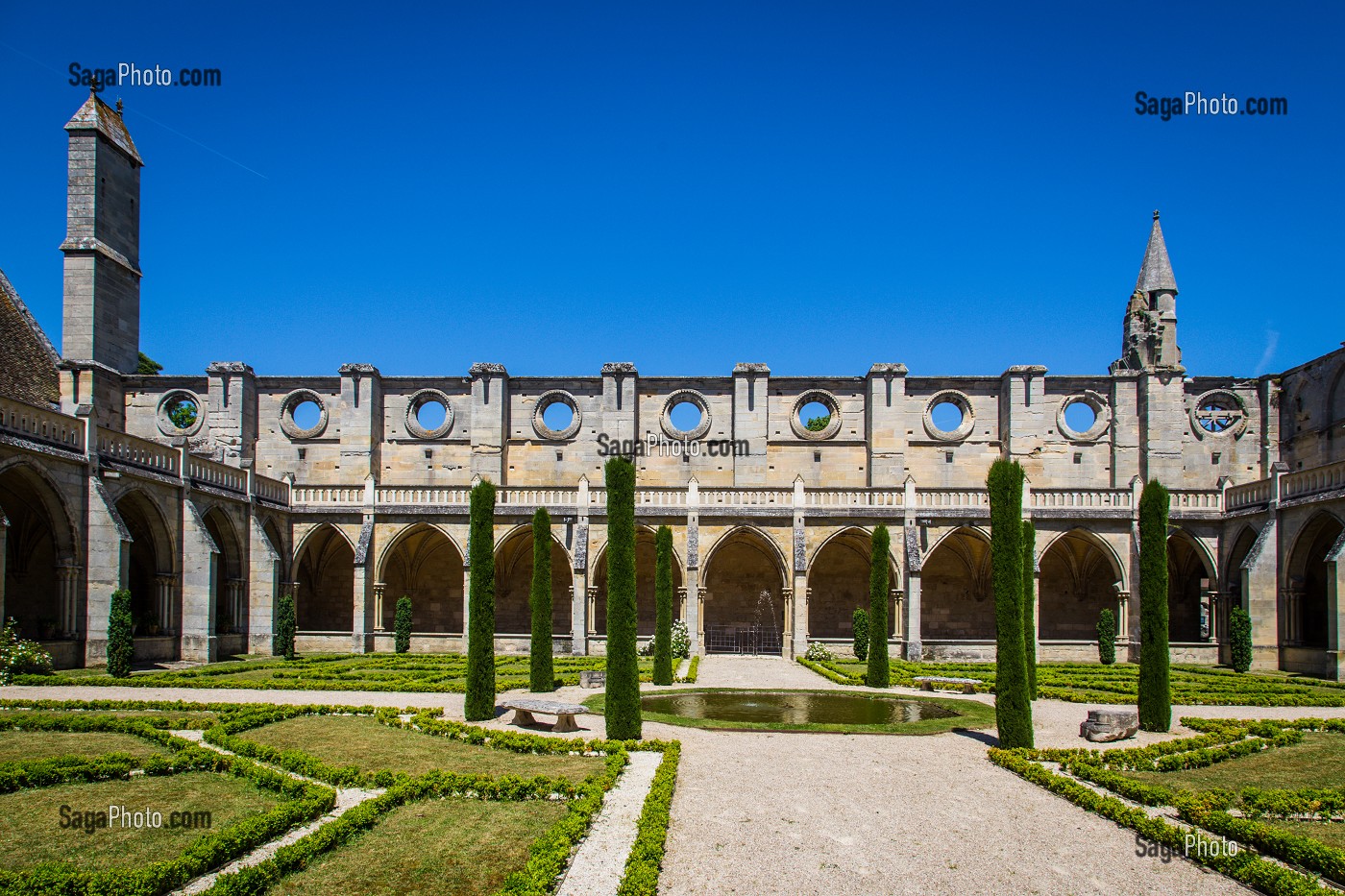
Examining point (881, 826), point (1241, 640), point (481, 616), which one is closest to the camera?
point (881, 826)

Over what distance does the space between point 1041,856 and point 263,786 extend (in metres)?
8.62

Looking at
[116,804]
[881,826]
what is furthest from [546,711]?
[881,826]

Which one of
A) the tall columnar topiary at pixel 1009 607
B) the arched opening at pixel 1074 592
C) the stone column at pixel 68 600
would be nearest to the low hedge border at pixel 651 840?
the tall columnar topiary at pixel 1009 607

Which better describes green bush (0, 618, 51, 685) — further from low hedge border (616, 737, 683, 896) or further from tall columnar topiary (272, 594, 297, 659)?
low hedge border (616, 737, 683, 896)

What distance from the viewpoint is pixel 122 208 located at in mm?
34281

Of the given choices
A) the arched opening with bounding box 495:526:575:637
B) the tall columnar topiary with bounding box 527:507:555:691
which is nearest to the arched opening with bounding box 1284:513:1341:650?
the tall columnar topiary with bounding box 527:507:555:691

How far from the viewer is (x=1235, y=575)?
3142cm

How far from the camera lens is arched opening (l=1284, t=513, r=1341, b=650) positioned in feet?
90.5

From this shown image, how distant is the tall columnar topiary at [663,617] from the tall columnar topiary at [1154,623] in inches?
411

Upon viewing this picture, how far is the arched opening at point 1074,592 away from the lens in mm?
34938

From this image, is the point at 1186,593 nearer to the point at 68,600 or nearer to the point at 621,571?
the point at 621,571

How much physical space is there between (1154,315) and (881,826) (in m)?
33.0

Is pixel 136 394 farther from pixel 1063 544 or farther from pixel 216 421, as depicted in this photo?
pixel 1063 544

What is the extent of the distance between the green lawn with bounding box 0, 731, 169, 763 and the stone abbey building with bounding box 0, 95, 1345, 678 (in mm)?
13335
